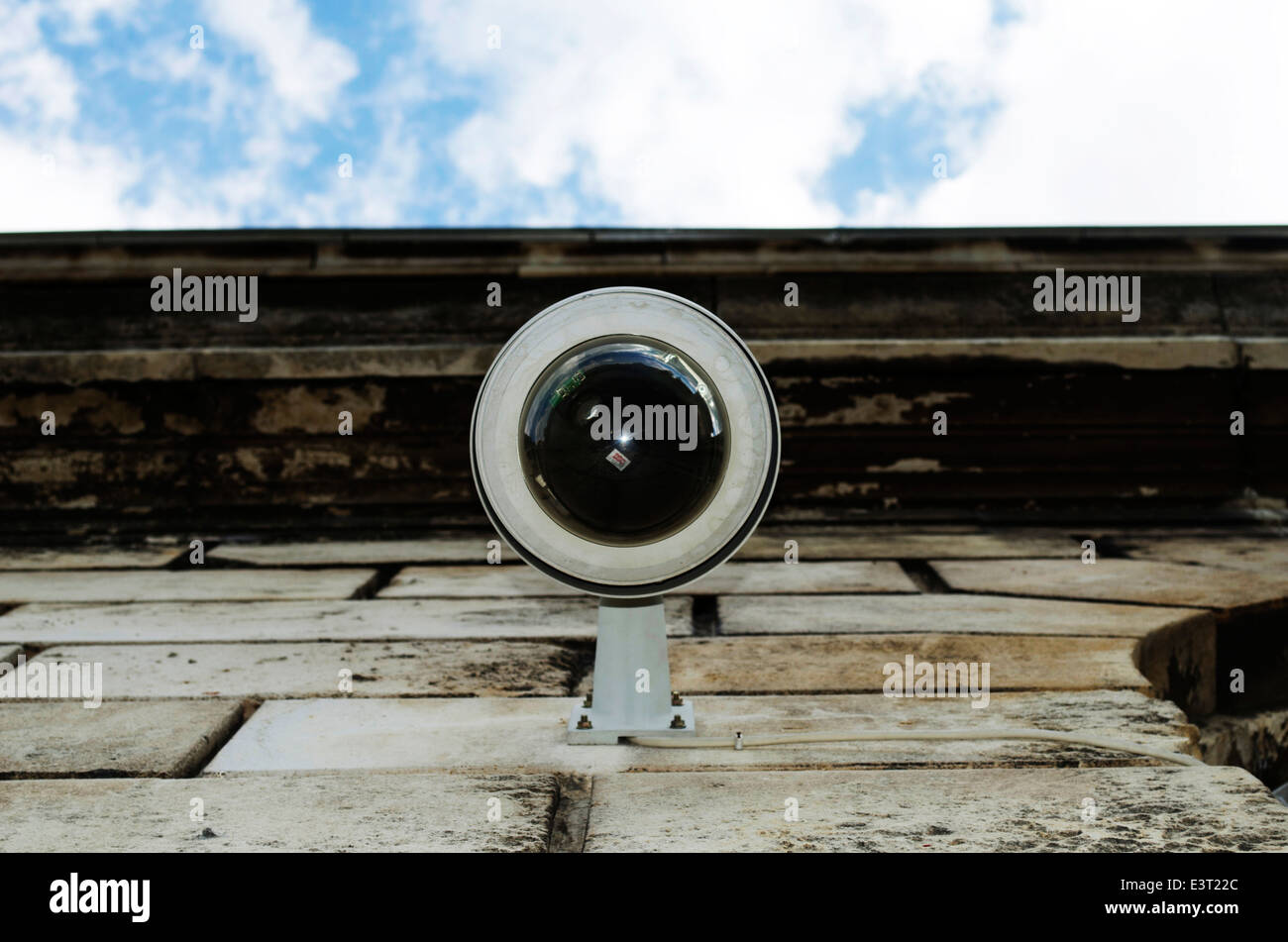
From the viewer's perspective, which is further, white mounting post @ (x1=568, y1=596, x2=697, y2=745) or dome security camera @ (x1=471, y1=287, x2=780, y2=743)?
white mounting post @ (x1=568, y1=596, x2=697, y2=745)

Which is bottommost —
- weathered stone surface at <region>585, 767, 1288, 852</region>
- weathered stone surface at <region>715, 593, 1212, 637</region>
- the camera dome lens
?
weathered stone surface at <region>585, 767, 1288, 852</region>

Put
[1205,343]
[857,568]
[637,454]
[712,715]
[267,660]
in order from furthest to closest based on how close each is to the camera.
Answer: [1205,343] < [857,568] < [267,660] < [712,715] < [637,454]

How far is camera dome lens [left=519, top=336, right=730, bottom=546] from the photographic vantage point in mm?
1441

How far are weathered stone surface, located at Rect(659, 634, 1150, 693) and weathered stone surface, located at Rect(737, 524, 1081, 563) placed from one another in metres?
1.08

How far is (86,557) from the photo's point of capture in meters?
3.50

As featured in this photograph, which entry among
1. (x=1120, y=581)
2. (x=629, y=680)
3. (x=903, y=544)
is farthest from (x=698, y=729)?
(x=903, y=544)

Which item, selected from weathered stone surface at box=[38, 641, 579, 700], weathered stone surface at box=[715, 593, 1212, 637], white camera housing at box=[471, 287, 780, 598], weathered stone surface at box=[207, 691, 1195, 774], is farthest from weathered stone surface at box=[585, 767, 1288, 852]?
weathered stone surface at box=[715, 593, 1212, 637]

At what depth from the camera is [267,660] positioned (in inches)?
84.2

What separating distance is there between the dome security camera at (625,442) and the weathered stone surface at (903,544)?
187cm

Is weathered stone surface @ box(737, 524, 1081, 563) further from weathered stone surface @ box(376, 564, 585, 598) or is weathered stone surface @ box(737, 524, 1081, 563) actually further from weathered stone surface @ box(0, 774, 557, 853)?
weathered stone surface @ box(0, 774, 557, 853)

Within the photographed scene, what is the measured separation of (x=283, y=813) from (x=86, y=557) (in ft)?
8.39

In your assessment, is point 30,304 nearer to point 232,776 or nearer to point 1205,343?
point 232,776
